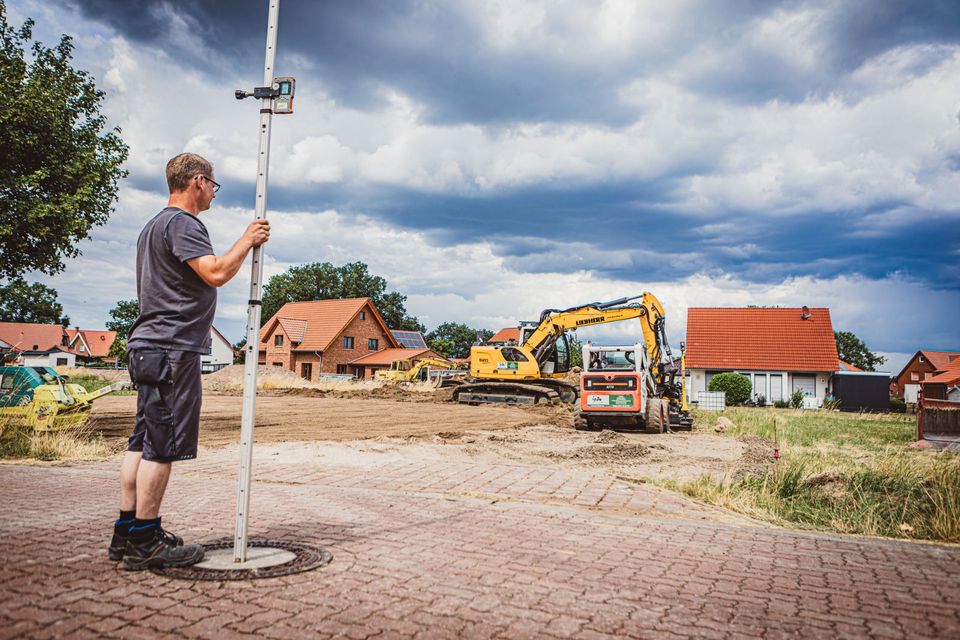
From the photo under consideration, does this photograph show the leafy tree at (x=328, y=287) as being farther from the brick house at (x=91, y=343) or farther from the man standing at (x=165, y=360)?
the man standing at (x=165, y=360)

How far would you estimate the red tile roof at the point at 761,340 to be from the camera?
4184 cm

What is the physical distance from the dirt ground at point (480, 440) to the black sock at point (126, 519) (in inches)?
204

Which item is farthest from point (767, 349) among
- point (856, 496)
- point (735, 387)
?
point (856, 496)

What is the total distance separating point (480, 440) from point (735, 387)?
93.2 feet

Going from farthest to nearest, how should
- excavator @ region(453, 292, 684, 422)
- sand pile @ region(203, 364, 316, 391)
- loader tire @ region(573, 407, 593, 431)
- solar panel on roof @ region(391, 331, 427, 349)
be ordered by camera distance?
solar panel on roof @ region(391, 331, 427, 349) → sand pile @ region(203, 364, 316, 391) → excavator @ region(453, 292, 684, 422) → loader tire @ region(573, 407, 593, 431)

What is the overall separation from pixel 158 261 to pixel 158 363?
0.58 m

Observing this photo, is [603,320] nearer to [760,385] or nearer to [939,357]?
[760,385]

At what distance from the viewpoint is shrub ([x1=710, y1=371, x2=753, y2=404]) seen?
121 feet

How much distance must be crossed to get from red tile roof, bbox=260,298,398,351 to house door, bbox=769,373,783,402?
108 feet

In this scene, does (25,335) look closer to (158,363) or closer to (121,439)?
(121,439)

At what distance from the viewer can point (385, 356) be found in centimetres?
5775

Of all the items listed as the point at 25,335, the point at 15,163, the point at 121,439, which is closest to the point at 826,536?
the point at 121,439

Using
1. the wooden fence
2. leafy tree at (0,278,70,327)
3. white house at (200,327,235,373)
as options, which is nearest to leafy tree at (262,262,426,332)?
white house at (200,327,235,373)

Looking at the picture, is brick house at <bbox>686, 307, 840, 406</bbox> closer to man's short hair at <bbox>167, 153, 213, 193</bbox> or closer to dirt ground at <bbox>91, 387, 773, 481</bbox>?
dirt ground at <bbox>91, 387, 773, 481</bbox>
